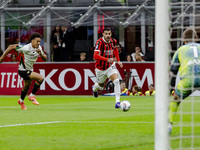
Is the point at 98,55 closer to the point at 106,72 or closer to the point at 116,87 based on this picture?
the point at 106,72

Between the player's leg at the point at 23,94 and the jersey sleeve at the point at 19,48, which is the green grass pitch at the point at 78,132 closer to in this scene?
the player's leg at the point at 23,94

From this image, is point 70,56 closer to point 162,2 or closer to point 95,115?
point 95,115

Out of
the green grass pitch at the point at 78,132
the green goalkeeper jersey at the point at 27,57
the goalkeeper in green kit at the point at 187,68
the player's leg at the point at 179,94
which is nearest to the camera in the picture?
the green grass pitch at the point at 78,132

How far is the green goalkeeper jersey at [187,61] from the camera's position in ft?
27.3

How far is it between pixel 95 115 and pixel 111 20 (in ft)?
50.0

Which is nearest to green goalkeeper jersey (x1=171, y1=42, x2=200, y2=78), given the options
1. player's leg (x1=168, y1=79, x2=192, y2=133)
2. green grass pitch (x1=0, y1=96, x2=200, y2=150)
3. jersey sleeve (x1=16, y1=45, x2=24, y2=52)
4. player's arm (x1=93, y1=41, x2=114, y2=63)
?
player's leg (x1=168, y1=79, x2=192, y2=133)

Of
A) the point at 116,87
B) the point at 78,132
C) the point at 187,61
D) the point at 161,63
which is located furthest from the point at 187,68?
the point at 116,87

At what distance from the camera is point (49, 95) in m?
23.2

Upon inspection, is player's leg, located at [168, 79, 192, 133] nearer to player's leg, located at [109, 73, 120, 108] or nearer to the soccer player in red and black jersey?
player's leg, located at [109, 73, 120, 108]

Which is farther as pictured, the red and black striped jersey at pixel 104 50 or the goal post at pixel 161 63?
the red and black striped jersey at pixel 104 50

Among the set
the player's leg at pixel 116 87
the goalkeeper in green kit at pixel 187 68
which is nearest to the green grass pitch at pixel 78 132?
the goalkeeper in green kit at pixel 187 68

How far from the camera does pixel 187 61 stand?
8.30 metres

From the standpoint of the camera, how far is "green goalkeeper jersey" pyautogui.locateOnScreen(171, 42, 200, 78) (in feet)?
27.3

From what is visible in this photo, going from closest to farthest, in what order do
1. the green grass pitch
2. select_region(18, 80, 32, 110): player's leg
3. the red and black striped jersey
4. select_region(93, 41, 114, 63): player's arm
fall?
the green grass pitch, select_region(18, 80, 32, 110): player's leg, select_region(93, 41, 114, 63): player's arm, the red and black striped jersey
